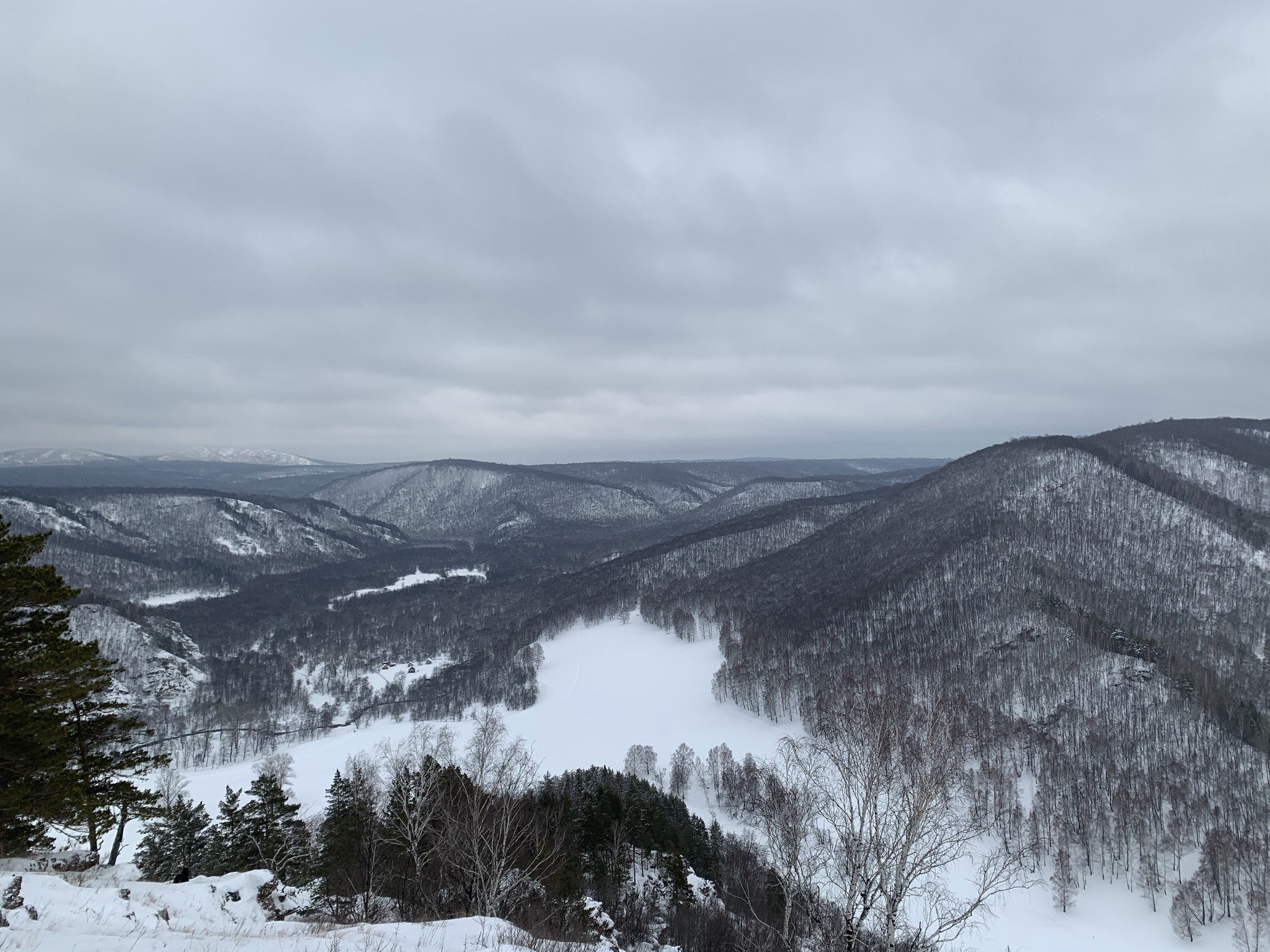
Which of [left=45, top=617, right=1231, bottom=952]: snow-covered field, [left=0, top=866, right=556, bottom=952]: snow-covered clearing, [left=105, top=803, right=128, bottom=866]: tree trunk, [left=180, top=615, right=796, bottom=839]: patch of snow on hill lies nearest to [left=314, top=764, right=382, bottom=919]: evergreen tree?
[left=105, top=803, right=128, bottom=866]: tree trunk

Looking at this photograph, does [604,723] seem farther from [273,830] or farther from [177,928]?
[177,928]

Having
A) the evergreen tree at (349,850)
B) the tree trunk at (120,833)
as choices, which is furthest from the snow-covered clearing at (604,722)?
the tree trunk at (120,833)

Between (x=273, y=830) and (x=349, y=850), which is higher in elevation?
(x=349, y=850)

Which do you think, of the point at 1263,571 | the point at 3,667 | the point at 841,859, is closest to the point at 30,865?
the point at 3,667

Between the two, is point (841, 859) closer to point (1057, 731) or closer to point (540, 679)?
point (1057, 731)

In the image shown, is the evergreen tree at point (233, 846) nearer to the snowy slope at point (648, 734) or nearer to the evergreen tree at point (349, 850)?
the evergreen tree at point (349, 850)

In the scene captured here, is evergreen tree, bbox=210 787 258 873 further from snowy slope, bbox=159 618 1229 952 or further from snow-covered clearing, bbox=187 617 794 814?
snow-covered clearing, bbox=187 617 794 814

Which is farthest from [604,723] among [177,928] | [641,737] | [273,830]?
[177,928]
